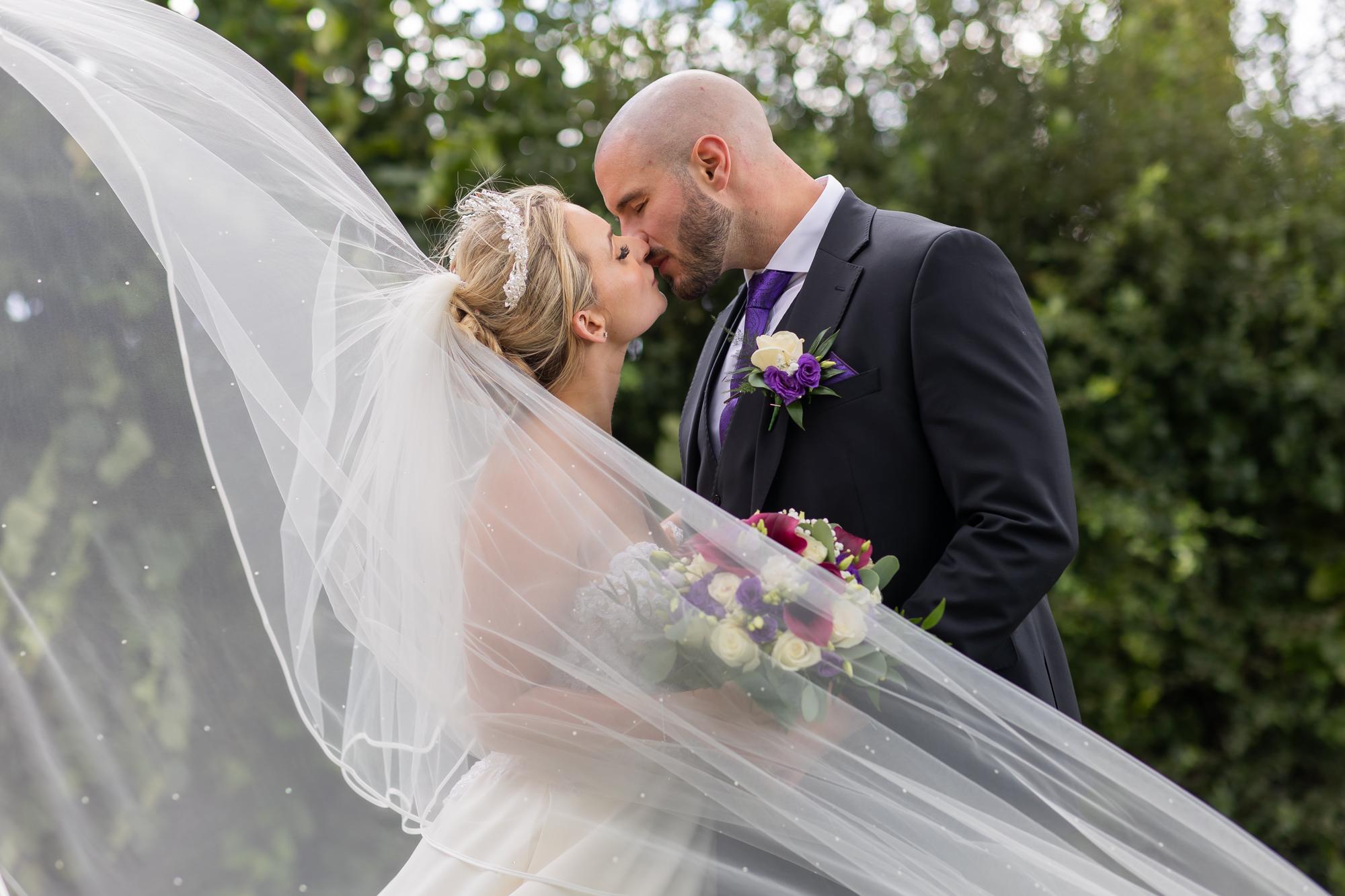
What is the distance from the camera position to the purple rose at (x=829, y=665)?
1852mm

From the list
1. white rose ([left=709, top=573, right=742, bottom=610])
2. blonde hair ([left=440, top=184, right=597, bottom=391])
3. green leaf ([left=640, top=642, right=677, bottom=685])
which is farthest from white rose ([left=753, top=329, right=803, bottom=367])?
green leaf ([left=640, top=642, right=677, bottom=685])

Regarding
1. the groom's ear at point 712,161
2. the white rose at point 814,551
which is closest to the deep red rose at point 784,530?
the white rose at point 814,551

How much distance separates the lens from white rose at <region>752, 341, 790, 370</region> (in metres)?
2.36

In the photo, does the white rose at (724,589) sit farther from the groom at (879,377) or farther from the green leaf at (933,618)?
the groom at (879,377)

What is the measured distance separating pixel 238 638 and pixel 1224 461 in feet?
13.4

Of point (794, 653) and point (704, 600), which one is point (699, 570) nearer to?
point (704, 600)

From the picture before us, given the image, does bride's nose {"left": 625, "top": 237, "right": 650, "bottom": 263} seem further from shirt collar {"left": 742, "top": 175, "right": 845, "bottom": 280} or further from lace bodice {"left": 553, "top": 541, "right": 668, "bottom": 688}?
lace bodice {"left": 553, "top": 541, "right": 668, "bottom": 688}

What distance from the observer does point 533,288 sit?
8.14ft

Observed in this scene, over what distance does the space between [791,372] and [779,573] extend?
0.62 m

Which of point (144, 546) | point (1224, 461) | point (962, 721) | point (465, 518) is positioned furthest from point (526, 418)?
point (1224, 461)

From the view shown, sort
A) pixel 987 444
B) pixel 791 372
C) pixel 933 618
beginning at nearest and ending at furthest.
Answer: pixel 933 618 < pixel 987 444 < pixel 791 372

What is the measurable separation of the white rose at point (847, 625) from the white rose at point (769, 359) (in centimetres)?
66

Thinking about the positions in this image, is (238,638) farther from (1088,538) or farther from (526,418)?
(1088,538)

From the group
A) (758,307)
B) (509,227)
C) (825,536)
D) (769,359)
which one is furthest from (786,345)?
(509,227)
